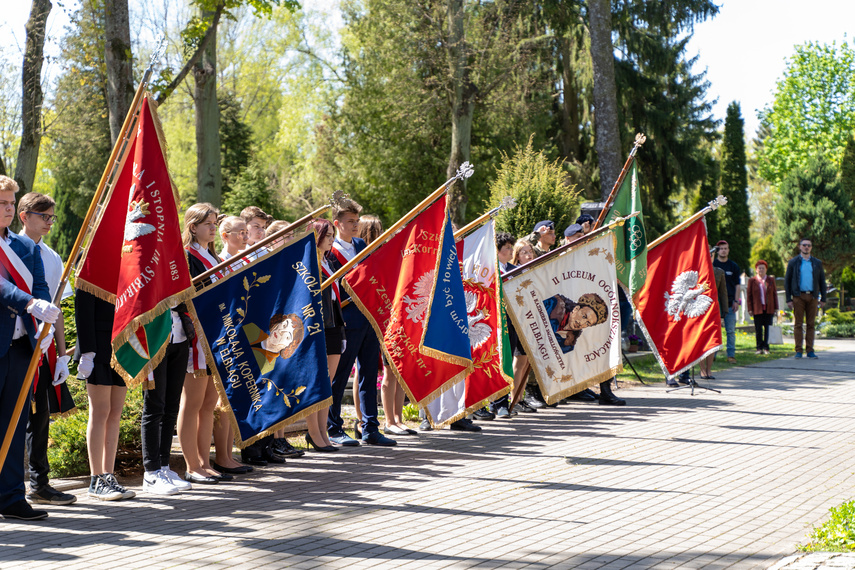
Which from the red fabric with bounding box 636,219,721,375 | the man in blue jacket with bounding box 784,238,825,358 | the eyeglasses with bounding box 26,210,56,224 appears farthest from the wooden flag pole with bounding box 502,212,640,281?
the man in blue jacket with bounding box 784,238,825,358

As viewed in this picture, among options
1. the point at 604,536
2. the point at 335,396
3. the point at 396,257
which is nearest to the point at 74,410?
the point at 335,396

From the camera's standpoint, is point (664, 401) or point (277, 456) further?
point (664, 401)

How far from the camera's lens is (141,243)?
604cm

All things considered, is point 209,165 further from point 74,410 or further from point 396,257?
point 74,410

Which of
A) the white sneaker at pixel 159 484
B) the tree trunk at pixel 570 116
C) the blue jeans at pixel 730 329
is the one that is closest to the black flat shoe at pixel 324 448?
the white sneaker at pixel 159 484

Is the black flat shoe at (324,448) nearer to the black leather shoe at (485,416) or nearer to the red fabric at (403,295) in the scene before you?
the red fabric at (403,295)

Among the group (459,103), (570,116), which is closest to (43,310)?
(459,103)

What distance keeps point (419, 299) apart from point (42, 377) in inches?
133

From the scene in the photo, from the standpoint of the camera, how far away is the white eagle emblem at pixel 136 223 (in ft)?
19.9

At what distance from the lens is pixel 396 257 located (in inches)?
328

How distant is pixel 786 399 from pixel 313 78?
35954 millimetres

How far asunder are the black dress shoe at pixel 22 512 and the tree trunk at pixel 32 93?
9759 mm

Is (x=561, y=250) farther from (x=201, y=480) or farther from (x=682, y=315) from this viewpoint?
(x=201, y=480)

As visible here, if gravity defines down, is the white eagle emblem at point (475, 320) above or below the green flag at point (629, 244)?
below
